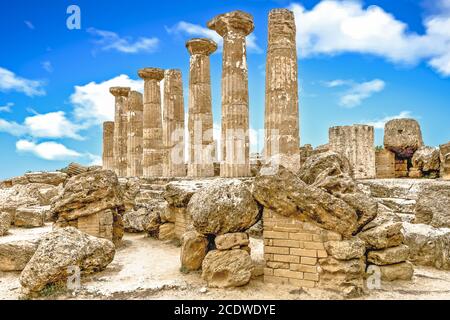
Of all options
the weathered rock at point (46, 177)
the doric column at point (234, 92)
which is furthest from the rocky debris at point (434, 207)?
the weathered rock at point (46, 177)

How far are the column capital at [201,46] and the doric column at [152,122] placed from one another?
381 centimetres

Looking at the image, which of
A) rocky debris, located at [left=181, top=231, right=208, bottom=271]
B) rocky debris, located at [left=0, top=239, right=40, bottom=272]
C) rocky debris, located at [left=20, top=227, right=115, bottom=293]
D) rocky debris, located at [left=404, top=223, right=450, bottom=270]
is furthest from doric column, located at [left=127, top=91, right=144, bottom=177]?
rocky debris, located at [left=404, top=223, right=450, bottom=270]

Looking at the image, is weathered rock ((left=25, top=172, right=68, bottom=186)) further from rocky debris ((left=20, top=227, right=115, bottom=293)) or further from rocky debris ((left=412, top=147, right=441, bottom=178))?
rocky debris ((left=412, top=147, right=441, bottom=178))

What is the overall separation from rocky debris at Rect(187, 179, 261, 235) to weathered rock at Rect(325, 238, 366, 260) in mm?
1382

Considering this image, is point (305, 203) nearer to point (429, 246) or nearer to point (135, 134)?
point (429, 246)

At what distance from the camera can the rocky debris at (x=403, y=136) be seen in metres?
11.1

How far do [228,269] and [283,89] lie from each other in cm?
699

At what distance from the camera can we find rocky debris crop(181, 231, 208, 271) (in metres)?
6.42

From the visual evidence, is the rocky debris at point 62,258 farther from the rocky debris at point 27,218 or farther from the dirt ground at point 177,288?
the rocky debris at point 27,218

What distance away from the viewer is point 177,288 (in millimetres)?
5594

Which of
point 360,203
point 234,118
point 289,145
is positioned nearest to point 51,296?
point 360,203

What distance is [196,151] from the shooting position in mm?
15789

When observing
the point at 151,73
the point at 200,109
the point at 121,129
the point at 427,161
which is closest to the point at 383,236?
the point at 427,161
